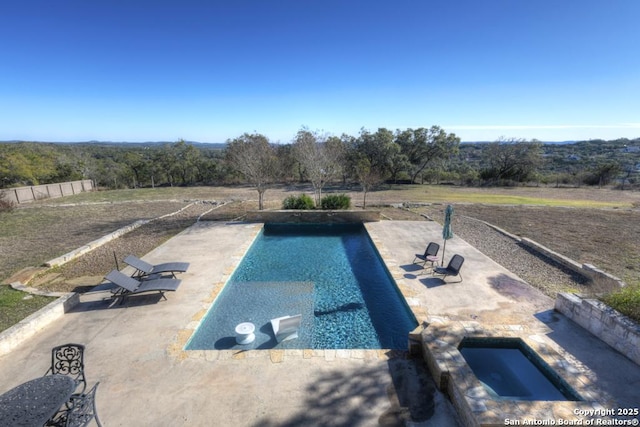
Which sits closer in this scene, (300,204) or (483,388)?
(483,388)

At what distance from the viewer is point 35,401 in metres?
2.94

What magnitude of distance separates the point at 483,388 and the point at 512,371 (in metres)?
1.33

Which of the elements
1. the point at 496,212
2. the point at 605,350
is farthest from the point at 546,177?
the point at 605,350

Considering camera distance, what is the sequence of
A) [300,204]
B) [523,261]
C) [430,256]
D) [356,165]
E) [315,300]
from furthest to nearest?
[356,165] < [300,204] < [523,261] < [430,256] < [315,300]

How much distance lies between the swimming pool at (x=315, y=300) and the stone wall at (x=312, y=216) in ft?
Result: 8.69

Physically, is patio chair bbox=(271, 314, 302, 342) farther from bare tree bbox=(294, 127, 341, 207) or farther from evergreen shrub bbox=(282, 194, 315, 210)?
Result: bare tree bbox=(294, 127, 341, 207)

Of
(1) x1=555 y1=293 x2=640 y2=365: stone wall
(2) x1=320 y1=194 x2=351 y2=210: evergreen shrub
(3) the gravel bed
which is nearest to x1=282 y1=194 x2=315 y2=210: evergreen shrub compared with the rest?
(2) x1=320 y1=194 x2=351 y2=210: evergreen shrub

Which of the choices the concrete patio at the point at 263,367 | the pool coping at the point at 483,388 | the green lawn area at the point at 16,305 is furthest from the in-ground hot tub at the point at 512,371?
the green lawn area at the point at 16,305

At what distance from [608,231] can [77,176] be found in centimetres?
3947

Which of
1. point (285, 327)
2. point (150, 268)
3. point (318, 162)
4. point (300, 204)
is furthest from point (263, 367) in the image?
point (318, 162)

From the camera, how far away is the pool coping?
3.36m

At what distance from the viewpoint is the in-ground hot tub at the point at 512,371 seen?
4.21m

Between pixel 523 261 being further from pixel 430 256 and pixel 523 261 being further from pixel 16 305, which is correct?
pixel 16 305

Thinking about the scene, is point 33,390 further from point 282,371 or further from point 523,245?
point 523,245
